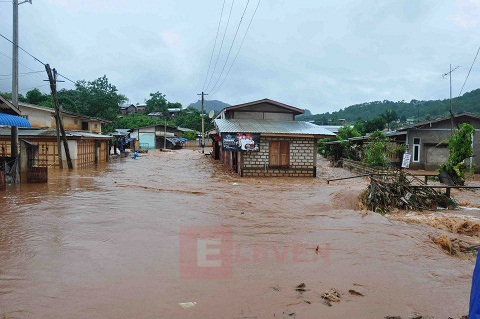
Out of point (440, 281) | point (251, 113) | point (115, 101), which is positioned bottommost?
point (440, 281)

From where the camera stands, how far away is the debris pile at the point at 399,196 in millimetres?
12023

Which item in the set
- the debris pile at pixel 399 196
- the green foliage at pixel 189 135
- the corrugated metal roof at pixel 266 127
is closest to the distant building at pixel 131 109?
the green foliage at pixel 189 135

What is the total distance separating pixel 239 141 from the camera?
18938mm

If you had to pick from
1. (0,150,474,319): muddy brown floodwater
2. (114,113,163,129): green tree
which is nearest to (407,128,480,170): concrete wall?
(0,150,474,319): muddy brown floodwater

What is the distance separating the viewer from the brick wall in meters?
19.7

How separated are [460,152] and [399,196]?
244 inches

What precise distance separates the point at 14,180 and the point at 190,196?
7372 millimetres

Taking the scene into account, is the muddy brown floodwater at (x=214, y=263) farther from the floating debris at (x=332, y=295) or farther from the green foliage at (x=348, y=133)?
the green foliage at (x=348, y=133)

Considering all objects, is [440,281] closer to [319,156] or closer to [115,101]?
[319,156]

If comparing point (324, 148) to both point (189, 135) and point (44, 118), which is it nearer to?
point (44, 118)

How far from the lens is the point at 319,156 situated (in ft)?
136

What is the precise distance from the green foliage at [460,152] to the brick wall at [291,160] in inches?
266

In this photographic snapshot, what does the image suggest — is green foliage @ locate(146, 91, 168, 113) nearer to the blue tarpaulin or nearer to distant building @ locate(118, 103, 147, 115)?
distant building @ locate(118, 103, 147, 115)

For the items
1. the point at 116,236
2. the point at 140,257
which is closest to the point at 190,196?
the point at 116,236
